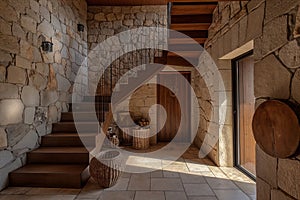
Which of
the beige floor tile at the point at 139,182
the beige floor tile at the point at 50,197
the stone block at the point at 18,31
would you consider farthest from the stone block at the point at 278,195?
the stone block at the point at 18,31

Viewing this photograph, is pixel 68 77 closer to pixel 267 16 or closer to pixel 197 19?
pixel 197 19

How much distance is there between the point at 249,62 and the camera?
2891 millimetres

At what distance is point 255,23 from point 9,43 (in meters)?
3.02

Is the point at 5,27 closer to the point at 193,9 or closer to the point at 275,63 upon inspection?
the point at 193,9

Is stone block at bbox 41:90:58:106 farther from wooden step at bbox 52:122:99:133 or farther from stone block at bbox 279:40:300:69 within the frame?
stone block at bbox 279:40:300:69

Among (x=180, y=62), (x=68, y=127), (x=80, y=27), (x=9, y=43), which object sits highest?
(x=80, y=27)

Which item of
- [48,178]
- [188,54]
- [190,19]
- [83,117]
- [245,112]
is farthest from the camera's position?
[188,54]

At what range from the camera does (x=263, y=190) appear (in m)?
1.88

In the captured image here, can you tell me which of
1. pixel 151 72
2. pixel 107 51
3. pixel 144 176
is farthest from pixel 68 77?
pixel 144 176

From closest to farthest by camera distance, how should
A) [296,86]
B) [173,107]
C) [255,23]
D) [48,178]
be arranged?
Answer: [296,86] → [255,23] → [48,178] → [173,107]

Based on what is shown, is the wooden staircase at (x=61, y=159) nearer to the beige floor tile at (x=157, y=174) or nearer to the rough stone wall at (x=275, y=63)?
the beige floor tile at (x=157, y=174)

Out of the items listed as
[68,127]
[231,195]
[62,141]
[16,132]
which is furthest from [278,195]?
[68,127]

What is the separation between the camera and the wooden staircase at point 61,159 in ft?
8.53

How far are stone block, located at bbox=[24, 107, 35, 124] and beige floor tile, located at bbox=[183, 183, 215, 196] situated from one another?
249 cm
